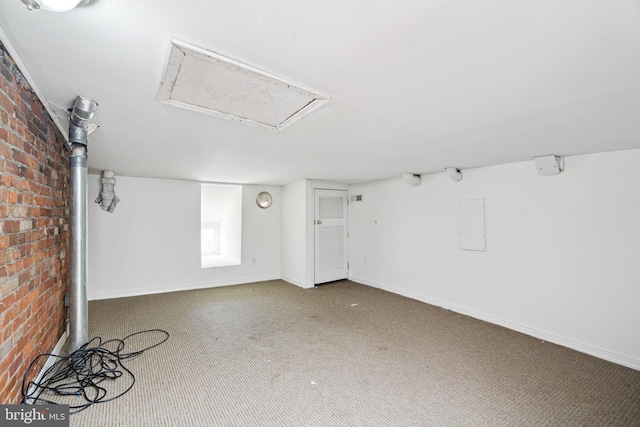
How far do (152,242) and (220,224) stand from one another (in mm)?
1517

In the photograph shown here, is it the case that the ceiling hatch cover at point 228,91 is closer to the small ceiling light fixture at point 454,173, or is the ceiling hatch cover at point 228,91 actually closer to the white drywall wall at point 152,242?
the small ceiling light fixture at point 454,173

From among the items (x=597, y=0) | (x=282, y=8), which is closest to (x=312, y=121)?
(x=282, y=8)

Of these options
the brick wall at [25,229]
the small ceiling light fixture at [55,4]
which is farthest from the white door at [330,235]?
the small ceiling light fixture at [55,4]

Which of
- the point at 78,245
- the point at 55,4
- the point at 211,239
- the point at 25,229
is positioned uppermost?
the point at 55,4

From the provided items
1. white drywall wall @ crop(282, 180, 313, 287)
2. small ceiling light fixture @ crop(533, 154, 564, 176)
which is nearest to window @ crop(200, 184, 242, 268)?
white drywall wall @ crop(282, 180, 313, 287)

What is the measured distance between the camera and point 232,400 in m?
1.93

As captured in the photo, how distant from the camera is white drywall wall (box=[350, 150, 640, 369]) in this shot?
253cm

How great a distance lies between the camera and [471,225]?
3605mm

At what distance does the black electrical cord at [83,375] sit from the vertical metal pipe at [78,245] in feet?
0.45

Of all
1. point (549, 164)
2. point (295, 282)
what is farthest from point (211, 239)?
point (549, 164)

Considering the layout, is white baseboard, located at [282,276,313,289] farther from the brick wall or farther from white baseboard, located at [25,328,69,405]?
the brick wall

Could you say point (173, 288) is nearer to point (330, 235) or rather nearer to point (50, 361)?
point (50, 361)

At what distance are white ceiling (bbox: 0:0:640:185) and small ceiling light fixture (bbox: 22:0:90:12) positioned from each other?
6 centimetres

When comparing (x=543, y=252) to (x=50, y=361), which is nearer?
(x=50, y=361)
